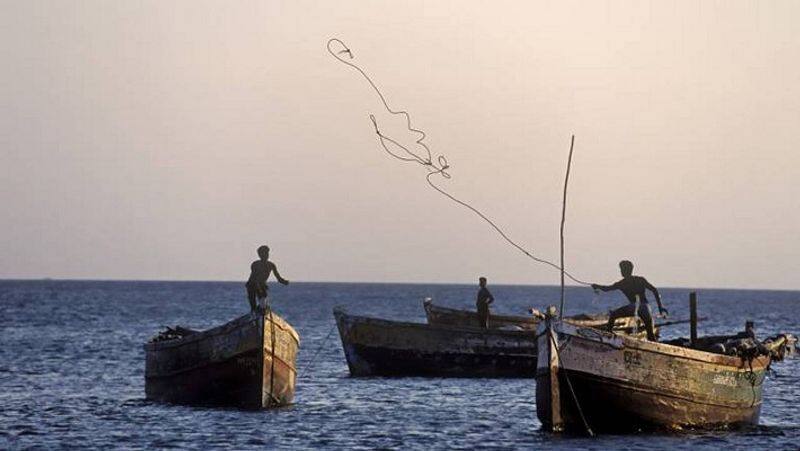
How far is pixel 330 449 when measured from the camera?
80.0 ft

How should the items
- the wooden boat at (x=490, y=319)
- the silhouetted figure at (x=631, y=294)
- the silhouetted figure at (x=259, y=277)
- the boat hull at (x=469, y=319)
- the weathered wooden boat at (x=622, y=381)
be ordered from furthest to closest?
1. the boat hull at (x=469, y=319)
2. the wooden boat at (x=490, y=319)
3. the silhouetted figure at (x=259, y=277)
4. the silhouetted figure at (x=631, y=294)
5. the weathered wooden boat at (x=622, y=381)

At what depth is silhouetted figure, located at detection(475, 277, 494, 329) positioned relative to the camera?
36.5m

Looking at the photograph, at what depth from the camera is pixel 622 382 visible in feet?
79.7

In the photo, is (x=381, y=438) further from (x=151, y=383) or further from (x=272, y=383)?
(x=151, y=383)

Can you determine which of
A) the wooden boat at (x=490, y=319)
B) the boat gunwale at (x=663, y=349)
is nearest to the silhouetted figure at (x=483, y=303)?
the wooden boat at (x=490, y=319)

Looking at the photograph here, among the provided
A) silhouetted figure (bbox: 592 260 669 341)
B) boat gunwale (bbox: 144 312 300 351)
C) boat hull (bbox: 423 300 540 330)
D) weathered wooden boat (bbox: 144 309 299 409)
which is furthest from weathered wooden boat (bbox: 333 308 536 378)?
silhouetted figure (bbox: 592 260 669 341)

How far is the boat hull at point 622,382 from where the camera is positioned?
24.1m

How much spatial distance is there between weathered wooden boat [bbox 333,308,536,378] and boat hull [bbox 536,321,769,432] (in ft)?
39.5

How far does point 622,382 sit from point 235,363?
7947 mm

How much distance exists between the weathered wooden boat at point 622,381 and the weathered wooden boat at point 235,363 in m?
5.85

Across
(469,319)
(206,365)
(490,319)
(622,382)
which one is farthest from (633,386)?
(469,319)

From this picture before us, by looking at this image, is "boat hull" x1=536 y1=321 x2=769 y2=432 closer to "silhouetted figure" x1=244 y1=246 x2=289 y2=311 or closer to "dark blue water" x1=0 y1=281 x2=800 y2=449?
"dark blue water" x1=0 y1=281 x2=800 y2=449

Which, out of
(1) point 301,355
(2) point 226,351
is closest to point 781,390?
(2) point 226,351

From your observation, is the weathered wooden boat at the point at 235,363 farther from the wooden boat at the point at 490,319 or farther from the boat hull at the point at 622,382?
the wooden boat at the point at 490,319
